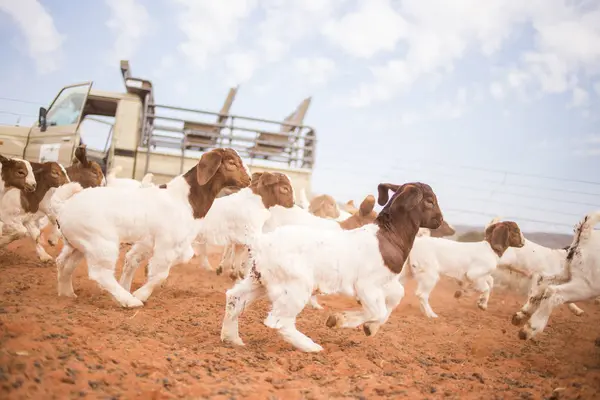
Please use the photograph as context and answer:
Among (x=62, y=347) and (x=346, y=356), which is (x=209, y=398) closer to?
(x=62, y=347)

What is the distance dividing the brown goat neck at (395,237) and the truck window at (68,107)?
742cm

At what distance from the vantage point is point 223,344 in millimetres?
4004

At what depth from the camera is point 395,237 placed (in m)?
4.49

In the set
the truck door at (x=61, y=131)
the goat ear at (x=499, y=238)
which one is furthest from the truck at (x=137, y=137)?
the goat ear at (x=499, y=238)

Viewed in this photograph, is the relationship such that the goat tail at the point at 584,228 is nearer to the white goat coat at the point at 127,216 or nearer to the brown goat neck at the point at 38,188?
the white goat coat at the point at 127,216

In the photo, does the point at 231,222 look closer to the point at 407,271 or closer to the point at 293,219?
the point at 293,219

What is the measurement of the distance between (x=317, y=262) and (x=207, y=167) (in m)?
1.95

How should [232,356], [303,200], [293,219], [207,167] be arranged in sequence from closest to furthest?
[232,356]
[207,167]
[293,219]
[303,200]

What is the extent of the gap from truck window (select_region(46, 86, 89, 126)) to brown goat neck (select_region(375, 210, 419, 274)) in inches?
292

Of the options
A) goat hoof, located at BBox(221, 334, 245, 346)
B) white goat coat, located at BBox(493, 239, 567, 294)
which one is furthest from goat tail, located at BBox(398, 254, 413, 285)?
goat hoof, located at BBox(221, 334, 245, 346)

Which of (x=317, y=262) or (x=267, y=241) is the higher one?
(x=267, y=241)

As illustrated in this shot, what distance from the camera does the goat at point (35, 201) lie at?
274 inches

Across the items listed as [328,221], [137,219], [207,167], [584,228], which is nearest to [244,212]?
[328,221]

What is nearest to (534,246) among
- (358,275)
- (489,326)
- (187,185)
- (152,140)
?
(489,326)
